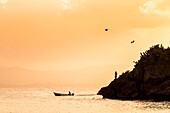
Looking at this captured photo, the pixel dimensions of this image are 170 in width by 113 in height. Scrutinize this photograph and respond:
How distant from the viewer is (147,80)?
13850 centimetres

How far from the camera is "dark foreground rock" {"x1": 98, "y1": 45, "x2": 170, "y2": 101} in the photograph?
135625mm

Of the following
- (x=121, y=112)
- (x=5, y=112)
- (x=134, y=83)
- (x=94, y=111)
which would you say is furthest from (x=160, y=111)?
(x=134, y=83)

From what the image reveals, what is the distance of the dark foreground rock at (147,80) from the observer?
136m

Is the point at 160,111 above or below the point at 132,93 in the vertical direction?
below

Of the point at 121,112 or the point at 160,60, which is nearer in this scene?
the point at 121,112

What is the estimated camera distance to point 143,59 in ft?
488

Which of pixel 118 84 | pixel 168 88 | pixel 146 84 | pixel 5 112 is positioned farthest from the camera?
pixel 118 84

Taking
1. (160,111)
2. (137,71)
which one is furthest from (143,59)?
(160,111)

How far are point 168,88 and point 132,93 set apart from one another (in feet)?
53.3

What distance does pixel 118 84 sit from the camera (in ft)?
487

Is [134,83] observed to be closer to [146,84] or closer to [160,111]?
[146,84]

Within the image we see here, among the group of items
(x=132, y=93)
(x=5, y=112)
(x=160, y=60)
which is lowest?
(x=5, y=112)

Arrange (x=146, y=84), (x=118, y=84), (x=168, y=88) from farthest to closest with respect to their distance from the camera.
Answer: (x=118, y=84) → (x=146, y=84) → (x=168, y=88)

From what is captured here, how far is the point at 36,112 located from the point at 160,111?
26.6 meters
